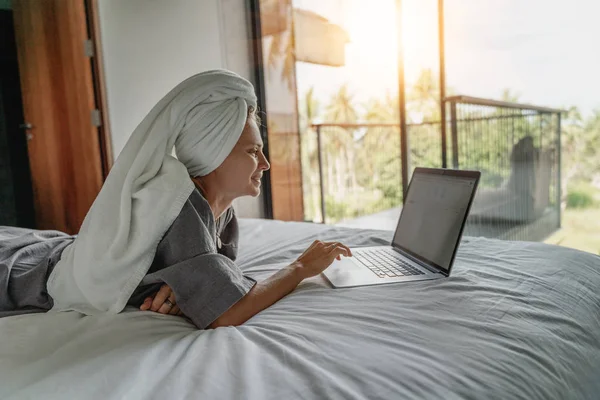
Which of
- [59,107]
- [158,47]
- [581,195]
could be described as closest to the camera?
[581,195]

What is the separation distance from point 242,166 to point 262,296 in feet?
1.17

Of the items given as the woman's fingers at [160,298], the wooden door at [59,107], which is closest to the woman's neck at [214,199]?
the woman's fingers at [160,298]

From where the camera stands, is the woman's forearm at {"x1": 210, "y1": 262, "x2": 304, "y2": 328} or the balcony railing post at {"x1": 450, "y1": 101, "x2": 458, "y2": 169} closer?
the woman's forearm at {"x1": 210, "y1": 262, "x2": 304, "y2": 328}

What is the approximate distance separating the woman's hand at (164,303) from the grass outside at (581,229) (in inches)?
101

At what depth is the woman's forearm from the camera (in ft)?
3.00

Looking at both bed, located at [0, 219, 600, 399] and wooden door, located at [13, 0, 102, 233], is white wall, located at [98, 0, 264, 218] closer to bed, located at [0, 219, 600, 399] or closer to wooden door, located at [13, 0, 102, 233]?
wooden door, located at [13, 0, 102, 233]

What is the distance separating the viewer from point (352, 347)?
0.73 m

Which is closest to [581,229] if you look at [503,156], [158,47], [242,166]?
[503,156]

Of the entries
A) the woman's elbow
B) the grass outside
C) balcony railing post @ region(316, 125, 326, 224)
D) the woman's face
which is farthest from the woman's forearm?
balcony railing post @ region(316, 125, 326, 224)

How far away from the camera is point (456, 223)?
3.73ft

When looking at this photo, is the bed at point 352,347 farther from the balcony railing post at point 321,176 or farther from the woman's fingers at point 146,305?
the balcony railing post at point 321,176

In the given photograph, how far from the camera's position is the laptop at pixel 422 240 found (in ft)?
3.65

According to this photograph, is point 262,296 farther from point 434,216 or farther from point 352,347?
point 434,216

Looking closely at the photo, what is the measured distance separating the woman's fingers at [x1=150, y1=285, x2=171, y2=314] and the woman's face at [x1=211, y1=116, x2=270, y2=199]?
0.32 m
